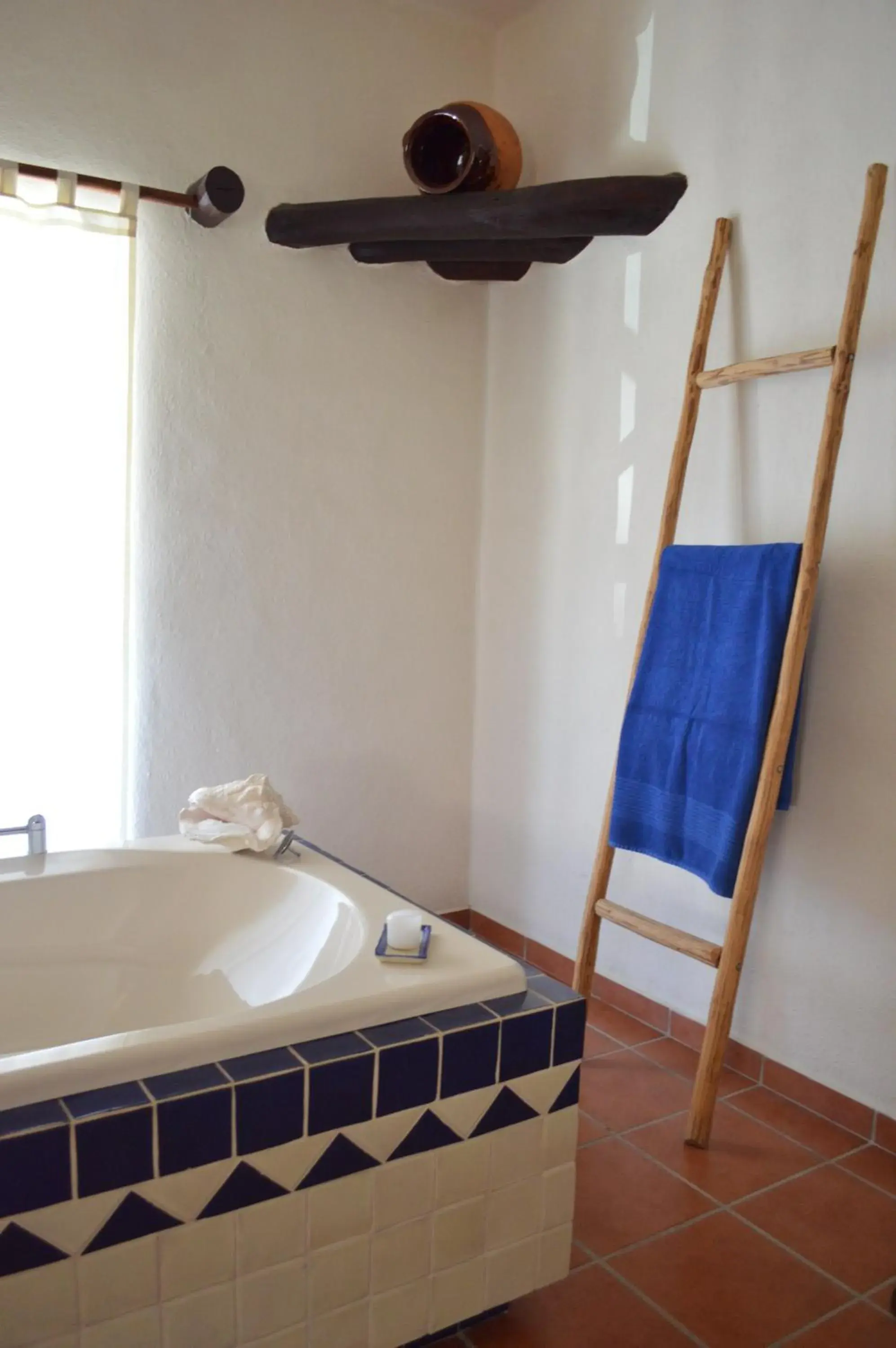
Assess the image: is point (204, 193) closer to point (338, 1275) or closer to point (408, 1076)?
point (408, 1076)

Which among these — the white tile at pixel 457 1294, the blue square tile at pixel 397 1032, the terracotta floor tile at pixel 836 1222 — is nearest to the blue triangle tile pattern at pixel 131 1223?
the blue square tile at pixel 397 1032

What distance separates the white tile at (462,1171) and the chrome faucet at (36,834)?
3.38ft

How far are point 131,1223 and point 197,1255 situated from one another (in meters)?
0.10

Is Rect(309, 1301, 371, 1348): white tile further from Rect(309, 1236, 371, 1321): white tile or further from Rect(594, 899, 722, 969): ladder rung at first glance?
Rect(594, 899, 722, 969): ladder rung

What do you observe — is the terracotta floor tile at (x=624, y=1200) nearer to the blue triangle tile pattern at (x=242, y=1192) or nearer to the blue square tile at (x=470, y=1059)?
the blue square tile at (x=470, y=1059)

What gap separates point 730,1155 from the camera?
201cm

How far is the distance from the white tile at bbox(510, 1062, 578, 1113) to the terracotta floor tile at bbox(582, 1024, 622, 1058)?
2.89 ft

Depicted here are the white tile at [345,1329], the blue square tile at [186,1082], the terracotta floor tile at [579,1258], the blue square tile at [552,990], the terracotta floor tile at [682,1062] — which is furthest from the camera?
the terracotta floor tile at [682,1062]

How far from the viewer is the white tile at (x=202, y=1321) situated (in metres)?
1.24

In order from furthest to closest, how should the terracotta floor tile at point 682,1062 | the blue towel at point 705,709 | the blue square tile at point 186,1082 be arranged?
1. the terracotta floor tile at point 682,1062
2. the blue towel at point 705,709
3. the blue square tile at point 186,1082

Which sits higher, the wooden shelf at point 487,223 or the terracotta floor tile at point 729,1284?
the wooden shelf at point 487,223

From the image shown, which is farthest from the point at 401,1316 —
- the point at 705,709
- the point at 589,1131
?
the point at 705,709

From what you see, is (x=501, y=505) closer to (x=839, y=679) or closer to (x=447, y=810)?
(x=447, y=810)

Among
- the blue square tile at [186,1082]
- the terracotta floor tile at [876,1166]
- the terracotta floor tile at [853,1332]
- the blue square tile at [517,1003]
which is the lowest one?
the terracotta floor tile at [853,1332]
